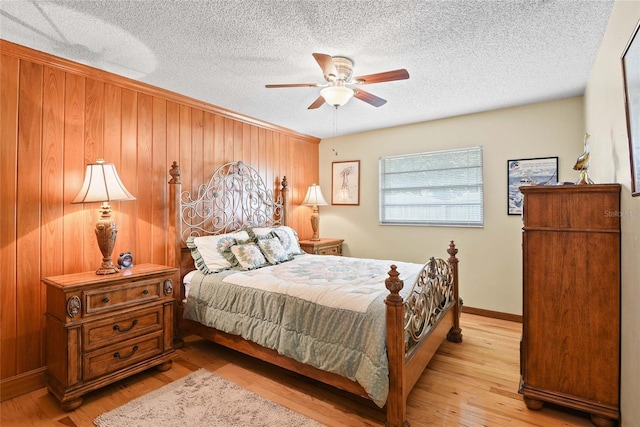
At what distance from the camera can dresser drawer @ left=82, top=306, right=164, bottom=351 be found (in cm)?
223

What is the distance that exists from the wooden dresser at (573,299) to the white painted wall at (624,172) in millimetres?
80

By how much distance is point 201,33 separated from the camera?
7.14ft

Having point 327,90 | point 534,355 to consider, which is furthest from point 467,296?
point 327,90

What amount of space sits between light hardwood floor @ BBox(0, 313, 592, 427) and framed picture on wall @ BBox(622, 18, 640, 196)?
1.56 metres

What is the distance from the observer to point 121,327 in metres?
2.41

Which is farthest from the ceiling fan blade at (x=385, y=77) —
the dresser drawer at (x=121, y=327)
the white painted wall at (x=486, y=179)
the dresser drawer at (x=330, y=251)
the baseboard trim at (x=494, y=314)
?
the baseboard trim at (x=494, y=314)

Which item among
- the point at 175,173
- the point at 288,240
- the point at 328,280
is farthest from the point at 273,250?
the point at 175,173

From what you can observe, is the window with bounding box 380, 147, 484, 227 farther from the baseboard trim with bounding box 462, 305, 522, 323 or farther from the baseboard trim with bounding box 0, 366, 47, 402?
the baseboard trim with bounding box 0, 366, 47, 402

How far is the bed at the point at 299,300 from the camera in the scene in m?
1.93

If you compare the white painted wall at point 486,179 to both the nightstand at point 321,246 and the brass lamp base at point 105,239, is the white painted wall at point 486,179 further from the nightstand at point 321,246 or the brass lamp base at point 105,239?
the brass lamp base at point 105,239

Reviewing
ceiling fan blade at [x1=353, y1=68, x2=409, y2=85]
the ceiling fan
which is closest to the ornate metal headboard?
the ceiling fan

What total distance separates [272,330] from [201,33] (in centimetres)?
217

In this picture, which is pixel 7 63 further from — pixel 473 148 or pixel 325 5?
pixel 473 148

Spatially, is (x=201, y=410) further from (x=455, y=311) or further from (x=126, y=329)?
(x=455, y=311)
